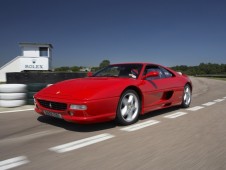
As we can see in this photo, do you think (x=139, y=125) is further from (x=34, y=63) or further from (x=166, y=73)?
(x=34, y=63)

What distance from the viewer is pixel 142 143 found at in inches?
137

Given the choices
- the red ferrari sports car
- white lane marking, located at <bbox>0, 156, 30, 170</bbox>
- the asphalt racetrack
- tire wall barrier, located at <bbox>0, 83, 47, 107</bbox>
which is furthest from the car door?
tire wall barrier, located at <bbox>0, 83, 47, 107</bbox>

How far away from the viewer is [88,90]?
4070 mm

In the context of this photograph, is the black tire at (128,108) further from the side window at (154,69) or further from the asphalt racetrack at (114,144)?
the side window at (154,69)

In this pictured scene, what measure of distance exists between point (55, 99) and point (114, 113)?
3.26ft

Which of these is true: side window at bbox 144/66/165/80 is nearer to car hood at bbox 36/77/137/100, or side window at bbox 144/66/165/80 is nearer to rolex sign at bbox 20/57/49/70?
car hood at bbox 36/77/137/100

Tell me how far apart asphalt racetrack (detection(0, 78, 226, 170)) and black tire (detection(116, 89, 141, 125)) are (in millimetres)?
146

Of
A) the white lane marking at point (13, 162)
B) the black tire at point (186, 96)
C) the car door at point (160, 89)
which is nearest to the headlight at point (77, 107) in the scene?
the white lane marking at point (13, 162)

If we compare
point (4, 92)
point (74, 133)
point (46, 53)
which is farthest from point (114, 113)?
point (46, 53)

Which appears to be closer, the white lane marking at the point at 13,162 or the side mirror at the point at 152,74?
the white lane marking at the point at 13,162

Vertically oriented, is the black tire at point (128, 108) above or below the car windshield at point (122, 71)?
below

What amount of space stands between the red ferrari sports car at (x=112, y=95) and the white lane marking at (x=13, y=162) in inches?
44.5

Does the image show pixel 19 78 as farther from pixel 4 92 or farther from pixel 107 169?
pixel 107 169

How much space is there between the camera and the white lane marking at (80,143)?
3.17m
